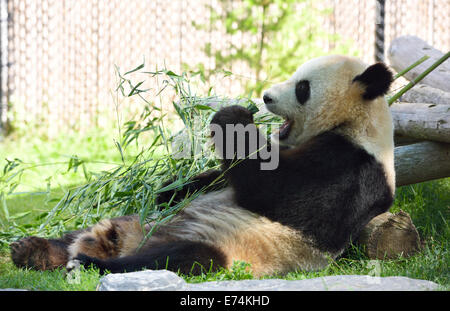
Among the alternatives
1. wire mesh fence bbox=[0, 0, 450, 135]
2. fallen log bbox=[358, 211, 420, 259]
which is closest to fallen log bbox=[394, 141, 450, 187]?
fallen log bbox=[358, 211, 420, 259]

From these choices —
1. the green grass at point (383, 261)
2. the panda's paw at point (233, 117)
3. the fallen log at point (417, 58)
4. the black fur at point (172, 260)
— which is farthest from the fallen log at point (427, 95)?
the black fur at point (172, 260)

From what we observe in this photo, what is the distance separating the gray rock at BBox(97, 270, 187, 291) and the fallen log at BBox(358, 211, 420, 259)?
1.53 metres

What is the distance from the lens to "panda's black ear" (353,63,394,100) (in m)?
3.22

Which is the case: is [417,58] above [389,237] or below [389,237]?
above

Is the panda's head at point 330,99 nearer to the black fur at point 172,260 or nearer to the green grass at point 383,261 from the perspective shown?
the green grass at point 383,261

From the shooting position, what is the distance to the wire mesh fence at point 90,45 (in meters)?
10.3

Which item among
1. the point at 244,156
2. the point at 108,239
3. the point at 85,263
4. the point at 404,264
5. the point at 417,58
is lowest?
the point at 404,264

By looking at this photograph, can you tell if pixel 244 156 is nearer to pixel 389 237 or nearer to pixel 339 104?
pixel 339 104

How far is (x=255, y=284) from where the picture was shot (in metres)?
2.57

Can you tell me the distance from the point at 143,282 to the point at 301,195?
3.47ft

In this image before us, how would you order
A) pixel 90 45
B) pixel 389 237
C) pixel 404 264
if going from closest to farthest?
pixel 404 264 → pixel 389 237 → pixel 90 45

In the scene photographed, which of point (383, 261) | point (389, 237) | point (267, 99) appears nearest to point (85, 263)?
point (267, 99)
